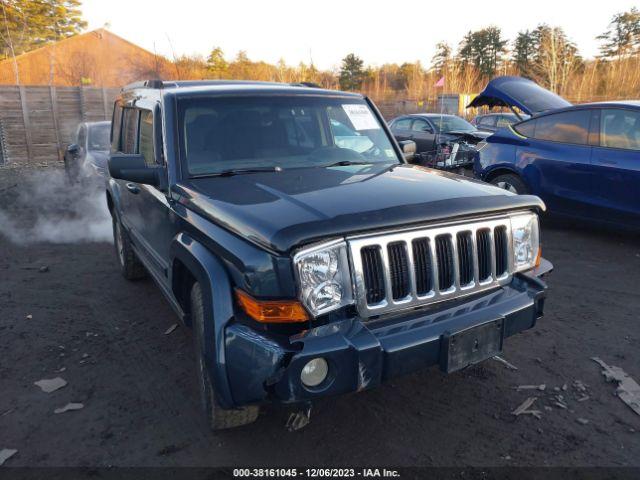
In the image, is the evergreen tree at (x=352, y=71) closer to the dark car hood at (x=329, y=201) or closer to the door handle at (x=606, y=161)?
the door handle at (x=606, y=161)

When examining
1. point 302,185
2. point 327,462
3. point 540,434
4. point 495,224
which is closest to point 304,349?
point 327,462

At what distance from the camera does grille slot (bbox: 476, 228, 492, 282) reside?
8.55ft

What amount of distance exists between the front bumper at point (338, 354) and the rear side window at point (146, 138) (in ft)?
6.04

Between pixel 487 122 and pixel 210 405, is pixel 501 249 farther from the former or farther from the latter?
pixel 487 122

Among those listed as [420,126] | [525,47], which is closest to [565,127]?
[420,126]

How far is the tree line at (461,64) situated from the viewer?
80.3 feet

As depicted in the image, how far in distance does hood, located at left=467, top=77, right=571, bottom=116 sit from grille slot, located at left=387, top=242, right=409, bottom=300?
213 inches

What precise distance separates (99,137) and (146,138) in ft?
21.7

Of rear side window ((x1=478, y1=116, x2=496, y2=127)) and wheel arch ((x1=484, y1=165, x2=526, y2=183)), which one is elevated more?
rear side window ((x1=478, y1=116, x2=496, y2=127))

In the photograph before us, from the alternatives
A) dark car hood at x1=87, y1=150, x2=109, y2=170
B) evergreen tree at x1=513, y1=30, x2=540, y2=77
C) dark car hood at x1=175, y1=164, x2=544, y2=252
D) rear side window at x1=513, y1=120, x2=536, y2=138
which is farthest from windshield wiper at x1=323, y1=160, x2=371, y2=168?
evergreen tree at x1=513, y1=30, x2=540, y2=77

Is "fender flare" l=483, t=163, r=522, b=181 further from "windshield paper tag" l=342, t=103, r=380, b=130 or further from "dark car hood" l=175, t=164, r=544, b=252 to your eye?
"dark car hood" l=175, t=164, r=544, b=252

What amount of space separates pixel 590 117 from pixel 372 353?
538 cm

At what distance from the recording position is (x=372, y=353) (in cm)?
210


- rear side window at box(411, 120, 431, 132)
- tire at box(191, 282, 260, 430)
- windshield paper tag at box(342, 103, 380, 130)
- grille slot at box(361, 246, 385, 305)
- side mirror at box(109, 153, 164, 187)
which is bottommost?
tire at box(191, 282, 260, 430)
